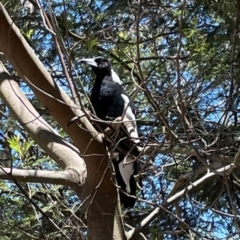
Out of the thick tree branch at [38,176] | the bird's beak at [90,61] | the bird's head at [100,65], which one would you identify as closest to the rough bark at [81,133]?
the thick tree branch at [38,176]

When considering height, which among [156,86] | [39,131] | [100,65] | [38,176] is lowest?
[38,176]

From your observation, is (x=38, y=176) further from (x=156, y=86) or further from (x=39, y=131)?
(x=156, y=86)

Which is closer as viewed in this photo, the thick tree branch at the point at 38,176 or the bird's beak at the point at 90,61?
the thick tree branch at the point at 38,176

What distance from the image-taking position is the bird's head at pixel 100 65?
11.1 ft

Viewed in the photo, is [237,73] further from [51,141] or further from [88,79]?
[88,79]

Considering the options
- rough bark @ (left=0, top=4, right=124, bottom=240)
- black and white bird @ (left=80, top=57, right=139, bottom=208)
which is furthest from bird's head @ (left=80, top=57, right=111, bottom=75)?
rough bark @ (left=0, top=4, right=124, bottom=240)

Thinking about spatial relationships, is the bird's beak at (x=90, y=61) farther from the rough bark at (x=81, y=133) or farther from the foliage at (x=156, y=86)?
the rough bark at (x=81, y=133)

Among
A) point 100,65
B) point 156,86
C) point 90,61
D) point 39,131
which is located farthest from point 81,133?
point 100,65

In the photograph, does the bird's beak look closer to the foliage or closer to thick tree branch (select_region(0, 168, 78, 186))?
the foliage

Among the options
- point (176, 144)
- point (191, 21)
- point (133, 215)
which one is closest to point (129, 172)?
point (133, 215)

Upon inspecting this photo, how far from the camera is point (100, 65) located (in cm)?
347

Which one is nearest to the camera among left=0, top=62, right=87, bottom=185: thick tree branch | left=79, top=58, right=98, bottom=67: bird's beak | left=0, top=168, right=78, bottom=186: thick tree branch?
left=0, top=168, right=78, bottom=186: thick tree branch

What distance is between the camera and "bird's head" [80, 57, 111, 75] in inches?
133

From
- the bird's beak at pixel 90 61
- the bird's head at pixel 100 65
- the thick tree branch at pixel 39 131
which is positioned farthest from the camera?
the bird's head at pixel 100 65
